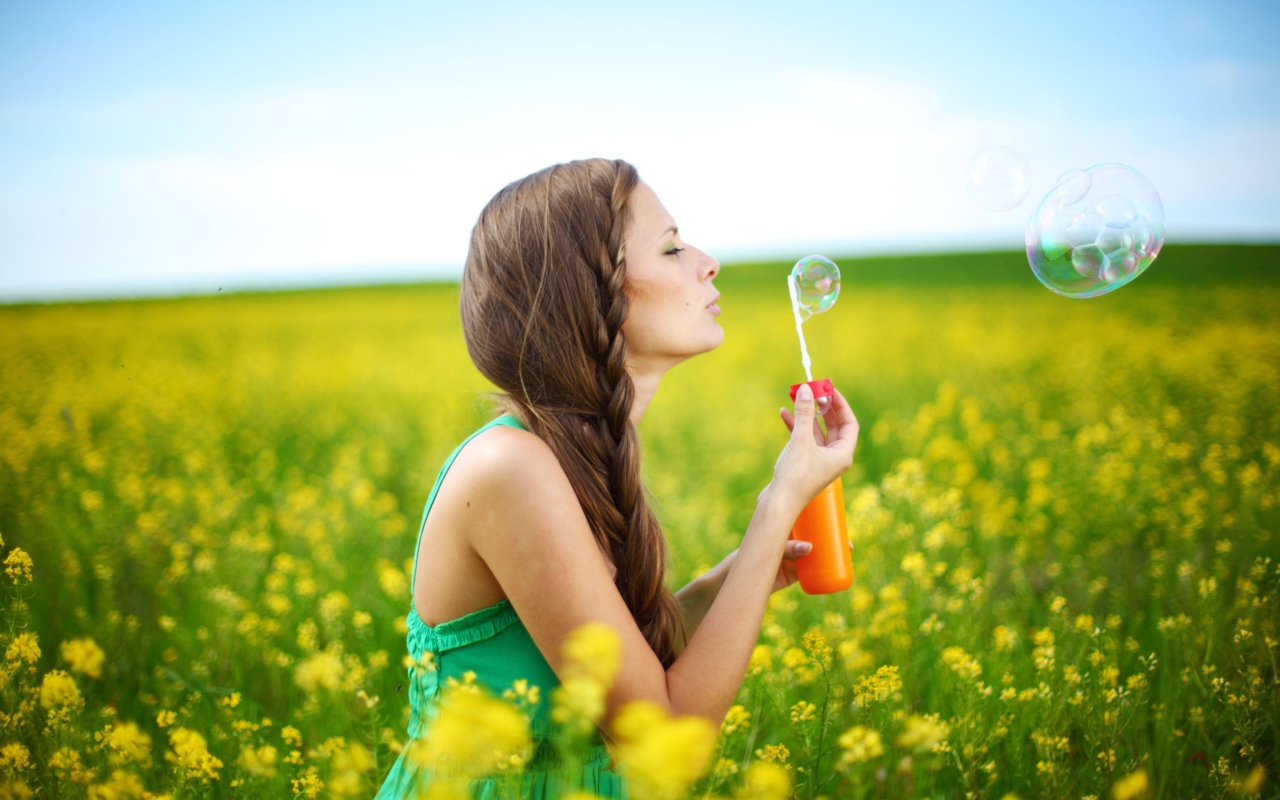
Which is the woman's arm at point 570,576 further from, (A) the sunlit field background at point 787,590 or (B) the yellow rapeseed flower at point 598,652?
(B) the yellow rapeseed flower at point 598,652

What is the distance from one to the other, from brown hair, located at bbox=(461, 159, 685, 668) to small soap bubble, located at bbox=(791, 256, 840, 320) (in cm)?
81

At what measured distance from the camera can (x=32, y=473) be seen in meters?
4.36

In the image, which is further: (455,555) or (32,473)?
(32,473)

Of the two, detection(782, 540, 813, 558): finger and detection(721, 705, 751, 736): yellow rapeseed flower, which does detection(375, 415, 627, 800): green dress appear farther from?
detection(782, 540, 813, 558): finger

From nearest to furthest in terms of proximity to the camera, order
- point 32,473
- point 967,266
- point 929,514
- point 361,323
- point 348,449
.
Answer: point 929,514
point 32,473
point 348,449
point 361,323
point 967,266

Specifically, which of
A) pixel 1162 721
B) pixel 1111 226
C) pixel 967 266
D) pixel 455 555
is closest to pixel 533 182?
pixel 455 555

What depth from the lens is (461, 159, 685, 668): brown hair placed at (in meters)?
1.52

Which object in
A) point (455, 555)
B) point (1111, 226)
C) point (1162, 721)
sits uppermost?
point (1111, 226)

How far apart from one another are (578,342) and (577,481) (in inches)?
10.5

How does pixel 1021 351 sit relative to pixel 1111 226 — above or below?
below

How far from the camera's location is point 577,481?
1.47m

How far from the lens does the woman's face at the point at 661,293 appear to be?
159 centimetres

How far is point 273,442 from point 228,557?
2.91 meters

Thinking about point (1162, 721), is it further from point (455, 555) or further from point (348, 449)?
point (348, 449)
